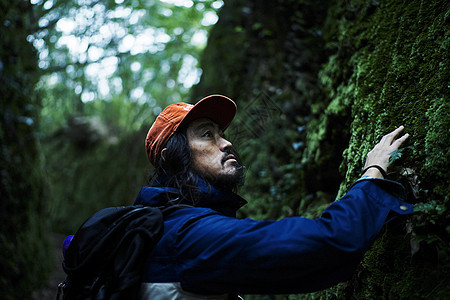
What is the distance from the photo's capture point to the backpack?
1660mm

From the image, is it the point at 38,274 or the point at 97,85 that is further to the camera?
the point at 97,85

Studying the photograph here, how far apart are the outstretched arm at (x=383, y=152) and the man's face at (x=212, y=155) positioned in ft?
2.62

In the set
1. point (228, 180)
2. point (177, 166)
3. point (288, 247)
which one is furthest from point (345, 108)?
point (288, 247)

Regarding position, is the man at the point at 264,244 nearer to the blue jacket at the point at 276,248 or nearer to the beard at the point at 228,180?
the blue jacket at the point at 276,248

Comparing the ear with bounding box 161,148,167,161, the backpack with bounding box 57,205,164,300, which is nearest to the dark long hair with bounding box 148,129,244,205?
the ear with bounding box 161,148,167,161

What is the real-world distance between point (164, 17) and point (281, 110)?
7.13 meters

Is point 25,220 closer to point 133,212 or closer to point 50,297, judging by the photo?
point 50,297

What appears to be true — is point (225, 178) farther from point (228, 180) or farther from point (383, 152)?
point (383, 152)

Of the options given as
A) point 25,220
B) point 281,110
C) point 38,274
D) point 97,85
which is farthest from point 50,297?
point 97,85

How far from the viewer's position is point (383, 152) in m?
1.91

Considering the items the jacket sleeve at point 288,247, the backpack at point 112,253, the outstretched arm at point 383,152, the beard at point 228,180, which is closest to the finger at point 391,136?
the outstretched arm at point 383,152

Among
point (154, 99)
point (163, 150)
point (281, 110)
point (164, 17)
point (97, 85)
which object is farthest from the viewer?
point (154, 99)

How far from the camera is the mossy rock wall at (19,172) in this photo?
5262 millimetres

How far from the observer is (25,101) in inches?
235
